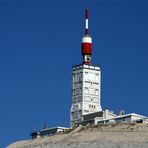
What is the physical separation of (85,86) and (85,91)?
3.88ft

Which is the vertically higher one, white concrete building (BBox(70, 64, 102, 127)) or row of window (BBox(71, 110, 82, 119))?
white concrete building (BBox(70, 64, 102, 127))

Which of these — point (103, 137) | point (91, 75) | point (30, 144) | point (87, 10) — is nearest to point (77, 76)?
point (91, 75)

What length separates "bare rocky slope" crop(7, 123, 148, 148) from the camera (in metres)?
139

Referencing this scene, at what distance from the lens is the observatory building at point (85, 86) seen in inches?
7028

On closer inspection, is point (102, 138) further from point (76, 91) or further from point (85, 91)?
point (76, 91)

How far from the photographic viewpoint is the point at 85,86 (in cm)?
18025

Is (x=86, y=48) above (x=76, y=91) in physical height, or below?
above

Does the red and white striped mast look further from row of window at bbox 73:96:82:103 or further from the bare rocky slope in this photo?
the bare rocky slope

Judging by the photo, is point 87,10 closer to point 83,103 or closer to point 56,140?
point 83,103

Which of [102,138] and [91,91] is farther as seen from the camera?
[91,91]

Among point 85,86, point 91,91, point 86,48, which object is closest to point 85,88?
point 85,86

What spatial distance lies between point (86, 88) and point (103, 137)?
36458mm

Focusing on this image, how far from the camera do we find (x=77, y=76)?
600 ft

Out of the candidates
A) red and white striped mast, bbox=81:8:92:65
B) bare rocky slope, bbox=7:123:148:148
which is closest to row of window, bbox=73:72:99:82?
red and white striped mast, bbox=81:8:92:65
